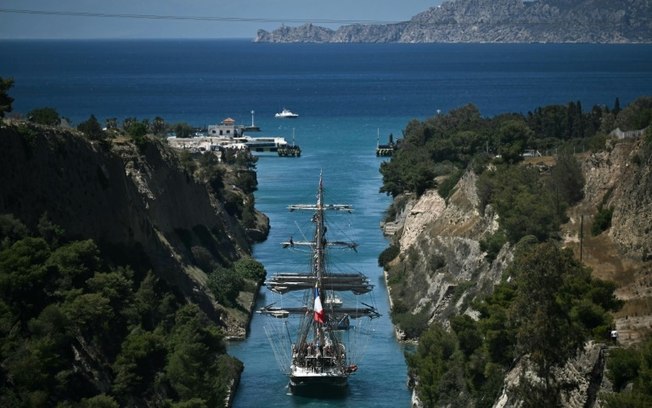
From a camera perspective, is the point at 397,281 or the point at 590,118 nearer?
the point at 397,281

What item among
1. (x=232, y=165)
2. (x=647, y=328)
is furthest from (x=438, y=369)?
(x=232, y=165)

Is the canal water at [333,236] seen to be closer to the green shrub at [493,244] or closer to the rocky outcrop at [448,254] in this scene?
the rocky outcrop at [448,254]

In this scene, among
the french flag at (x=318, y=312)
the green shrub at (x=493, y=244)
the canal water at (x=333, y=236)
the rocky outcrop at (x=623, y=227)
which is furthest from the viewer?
the green shrub at (x=493, y=244)

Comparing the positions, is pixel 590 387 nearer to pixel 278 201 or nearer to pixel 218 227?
pixel 218 227

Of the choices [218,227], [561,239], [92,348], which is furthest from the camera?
[218,227]

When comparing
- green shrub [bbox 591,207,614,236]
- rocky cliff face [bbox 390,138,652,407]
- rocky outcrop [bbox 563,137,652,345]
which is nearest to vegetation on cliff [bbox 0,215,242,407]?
rocky cliff face [bbox 390,138,652,407]

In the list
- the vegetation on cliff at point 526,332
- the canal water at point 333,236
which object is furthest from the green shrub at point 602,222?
the canal water at point 333,236
